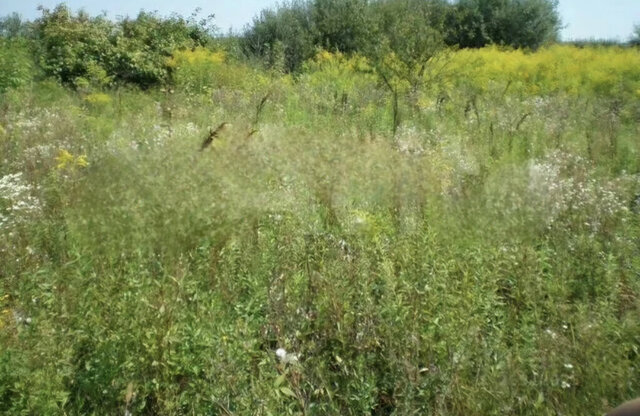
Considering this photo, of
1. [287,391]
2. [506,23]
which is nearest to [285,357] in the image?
[287,391]

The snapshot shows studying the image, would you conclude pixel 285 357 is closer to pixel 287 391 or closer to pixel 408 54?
pixel 287 391

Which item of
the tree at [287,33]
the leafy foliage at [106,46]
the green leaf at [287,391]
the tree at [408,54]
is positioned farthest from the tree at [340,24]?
the green leaf at [287,391]

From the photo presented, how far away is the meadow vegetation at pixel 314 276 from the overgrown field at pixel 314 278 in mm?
13

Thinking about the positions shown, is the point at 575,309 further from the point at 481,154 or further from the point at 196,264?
the point at 481,154

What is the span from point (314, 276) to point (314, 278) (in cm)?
1

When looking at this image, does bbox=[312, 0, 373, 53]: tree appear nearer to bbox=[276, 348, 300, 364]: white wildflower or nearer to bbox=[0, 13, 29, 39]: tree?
bbox=[0, 13, 29, 39]: tree

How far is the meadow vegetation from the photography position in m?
2.89

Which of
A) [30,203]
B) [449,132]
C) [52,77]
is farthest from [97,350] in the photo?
[52,77]

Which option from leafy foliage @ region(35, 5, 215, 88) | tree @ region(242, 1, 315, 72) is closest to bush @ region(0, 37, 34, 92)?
leafy foliage @ region(35, 5, 215, 88)

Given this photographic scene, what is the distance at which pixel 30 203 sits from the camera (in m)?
4.96

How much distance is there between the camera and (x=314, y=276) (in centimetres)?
359

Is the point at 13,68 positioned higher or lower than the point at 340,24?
lower

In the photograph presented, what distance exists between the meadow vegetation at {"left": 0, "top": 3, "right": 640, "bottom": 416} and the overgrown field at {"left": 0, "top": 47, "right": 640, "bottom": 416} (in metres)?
0.01

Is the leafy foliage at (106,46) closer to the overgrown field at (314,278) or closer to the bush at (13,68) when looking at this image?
the bush at (13,68)
